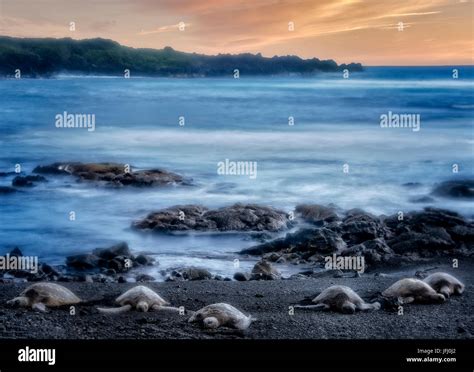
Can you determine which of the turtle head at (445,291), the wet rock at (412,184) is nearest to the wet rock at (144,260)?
the wet rock at (412,184)

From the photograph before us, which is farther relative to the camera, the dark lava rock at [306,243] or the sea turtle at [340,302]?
the dark lava rock at [306,243]

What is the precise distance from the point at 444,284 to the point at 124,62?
88.5 inches

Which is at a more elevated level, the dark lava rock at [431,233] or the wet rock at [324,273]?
the dark lava rock at [431,233]

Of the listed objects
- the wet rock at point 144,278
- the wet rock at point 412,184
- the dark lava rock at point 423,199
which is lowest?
the wet rock at point 144,278

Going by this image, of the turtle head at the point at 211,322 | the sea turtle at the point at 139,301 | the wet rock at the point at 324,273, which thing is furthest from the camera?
the wet rock at the point at 324,273

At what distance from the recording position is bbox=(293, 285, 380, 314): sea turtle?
16.8ft

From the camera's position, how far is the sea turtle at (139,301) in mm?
5082

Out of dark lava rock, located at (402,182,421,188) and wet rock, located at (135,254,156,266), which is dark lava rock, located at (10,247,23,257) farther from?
dark lava rock, located at (402,182,421,188)

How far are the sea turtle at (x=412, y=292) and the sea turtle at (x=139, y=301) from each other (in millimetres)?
1234

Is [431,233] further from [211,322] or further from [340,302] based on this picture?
[211,322]

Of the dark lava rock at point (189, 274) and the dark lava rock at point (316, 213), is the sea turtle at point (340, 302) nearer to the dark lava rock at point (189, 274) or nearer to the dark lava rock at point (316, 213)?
the dark lava rock at point (316, 213)

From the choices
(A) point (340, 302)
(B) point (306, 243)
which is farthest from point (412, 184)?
(A) point (340, 302)

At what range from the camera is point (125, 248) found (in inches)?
205
